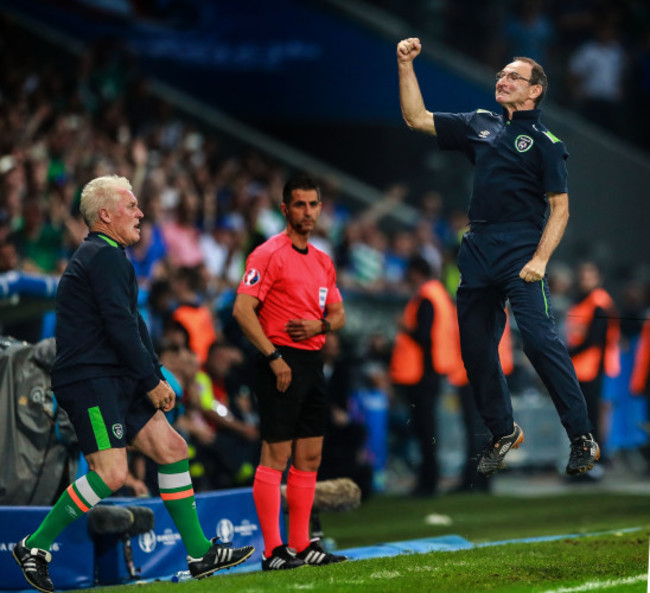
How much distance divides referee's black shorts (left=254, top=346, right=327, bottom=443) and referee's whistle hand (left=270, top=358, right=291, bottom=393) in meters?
0.06

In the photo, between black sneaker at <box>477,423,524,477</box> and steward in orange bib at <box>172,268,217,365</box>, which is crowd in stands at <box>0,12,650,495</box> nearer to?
steward in orange bib at <box>172,268,217,365</box>

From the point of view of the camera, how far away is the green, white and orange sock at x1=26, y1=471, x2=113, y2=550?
654 cm

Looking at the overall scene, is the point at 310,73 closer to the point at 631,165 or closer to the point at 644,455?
the point at 631,165

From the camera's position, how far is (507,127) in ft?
24.2

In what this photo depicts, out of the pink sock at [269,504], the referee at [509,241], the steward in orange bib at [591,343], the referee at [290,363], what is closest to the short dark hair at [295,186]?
the referee at [290,363]

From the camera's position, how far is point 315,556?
24.5ft

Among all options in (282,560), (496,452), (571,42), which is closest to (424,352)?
(496,452)

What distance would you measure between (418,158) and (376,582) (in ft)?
43.5

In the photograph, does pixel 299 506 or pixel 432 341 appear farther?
pixel 432 341

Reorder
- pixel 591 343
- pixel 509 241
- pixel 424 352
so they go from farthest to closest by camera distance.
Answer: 1. pixel 591 343
2. pixel 424 352
3. pixel 509 241

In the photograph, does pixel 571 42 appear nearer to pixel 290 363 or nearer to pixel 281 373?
pixel 290 363

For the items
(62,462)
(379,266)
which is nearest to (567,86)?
(379,266)

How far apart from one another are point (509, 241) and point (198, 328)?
14.5ft

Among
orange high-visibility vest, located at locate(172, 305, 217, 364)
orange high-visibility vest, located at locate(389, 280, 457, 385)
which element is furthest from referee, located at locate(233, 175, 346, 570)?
orange high-visibility vest, located at locate(389, 280, 457, 385)
